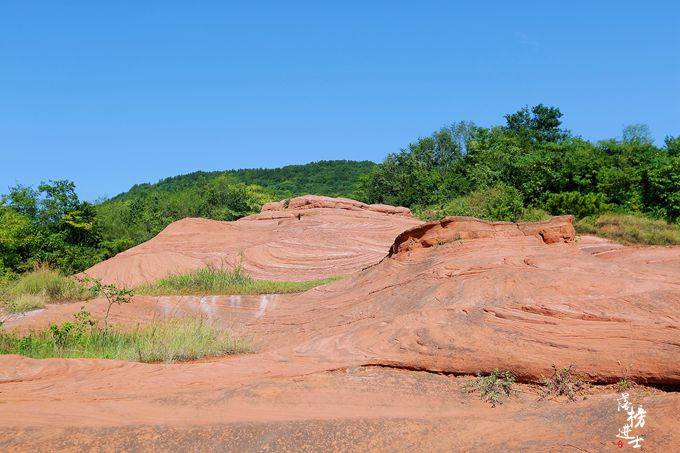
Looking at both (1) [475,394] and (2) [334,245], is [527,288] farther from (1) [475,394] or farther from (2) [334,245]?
(2) [334,245]

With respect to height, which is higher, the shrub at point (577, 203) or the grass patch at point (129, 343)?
the shrub at point (577, 203)

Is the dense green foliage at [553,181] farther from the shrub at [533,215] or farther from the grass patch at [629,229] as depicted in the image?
the grass patch at [629,229]

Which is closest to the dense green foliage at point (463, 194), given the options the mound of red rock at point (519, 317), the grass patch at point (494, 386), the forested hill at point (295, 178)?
the mound of red rock at point (519, 317)

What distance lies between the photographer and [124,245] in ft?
100.0

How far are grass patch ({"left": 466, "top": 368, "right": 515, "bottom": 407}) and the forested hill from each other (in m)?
50.0

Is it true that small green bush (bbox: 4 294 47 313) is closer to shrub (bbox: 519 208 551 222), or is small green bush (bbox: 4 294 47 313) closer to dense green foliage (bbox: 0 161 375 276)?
dense green foliage (bbox: 0 161 375 276)

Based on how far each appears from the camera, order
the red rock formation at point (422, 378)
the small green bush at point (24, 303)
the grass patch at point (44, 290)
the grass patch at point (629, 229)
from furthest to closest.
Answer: the grass patch at point (629, 229), the grass patch at point (44, 290), the small green bush at point (24, 303), the red rock formation at point (422, 378)

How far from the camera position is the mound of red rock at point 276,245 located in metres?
19.8

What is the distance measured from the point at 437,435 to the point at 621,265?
3958mm

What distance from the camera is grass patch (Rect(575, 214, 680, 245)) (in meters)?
17.1

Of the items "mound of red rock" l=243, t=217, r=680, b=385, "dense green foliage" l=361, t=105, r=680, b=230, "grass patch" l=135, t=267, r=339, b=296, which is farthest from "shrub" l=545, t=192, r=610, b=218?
"mound of red rock" l=243, t=217, r=680, b=385

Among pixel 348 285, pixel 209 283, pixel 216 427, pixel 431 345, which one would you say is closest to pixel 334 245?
pixel 209 283

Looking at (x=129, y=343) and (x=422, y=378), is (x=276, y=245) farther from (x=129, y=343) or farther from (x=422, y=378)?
(x=422, y=378)

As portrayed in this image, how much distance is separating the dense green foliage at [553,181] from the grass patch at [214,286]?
8.26 m
